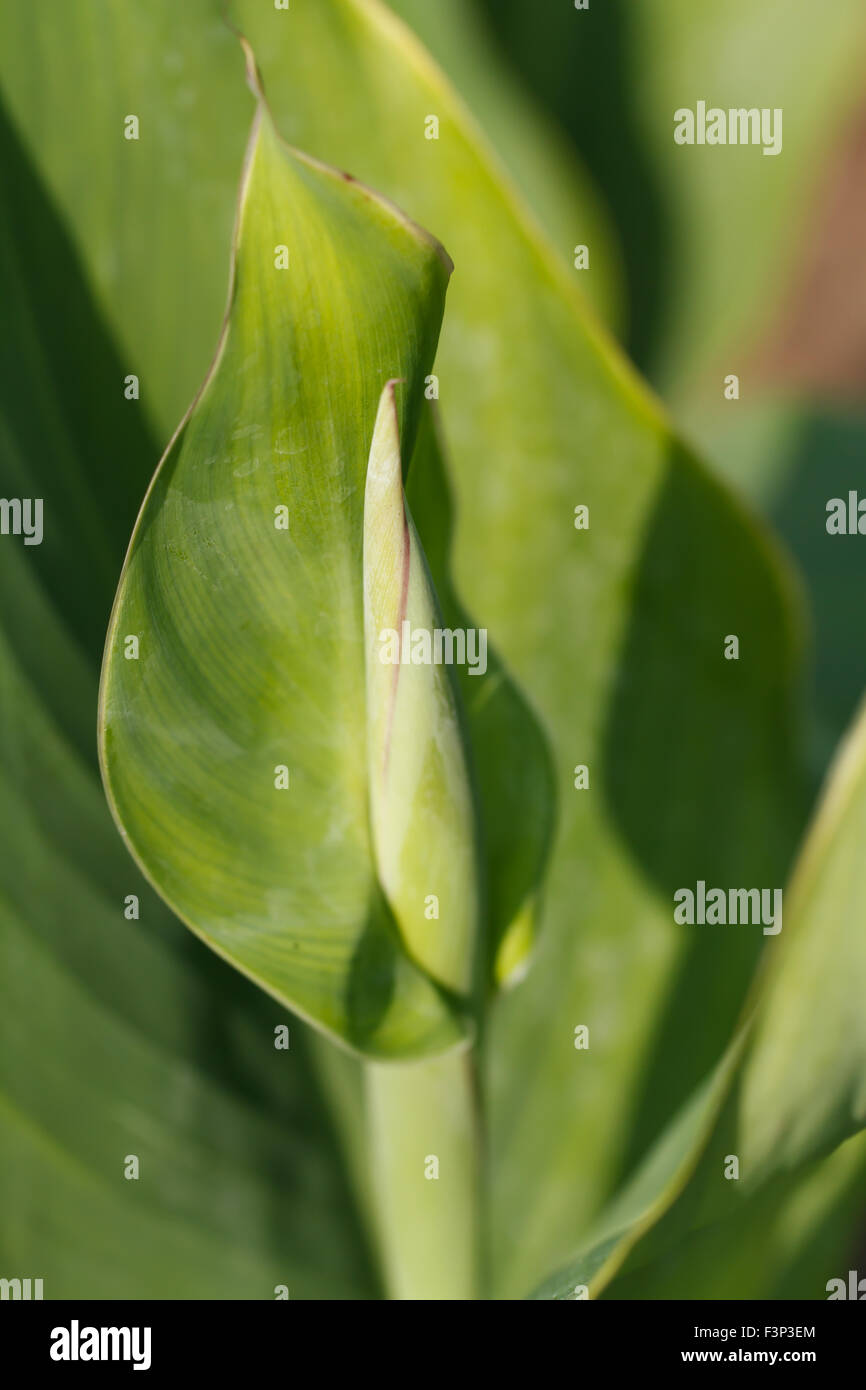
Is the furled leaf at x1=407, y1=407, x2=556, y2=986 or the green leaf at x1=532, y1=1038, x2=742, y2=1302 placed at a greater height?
the furled leaf at x1=407, y1=407, x2=556, y2=986

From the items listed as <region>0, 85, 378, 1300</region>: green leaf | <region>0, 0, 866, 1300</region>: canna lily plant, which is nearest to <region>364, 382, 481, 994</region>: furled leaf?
<region>0, 0, 866, 1300</region>: canna lily plant

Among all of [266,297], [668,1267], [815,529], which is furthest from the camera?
[815,529]

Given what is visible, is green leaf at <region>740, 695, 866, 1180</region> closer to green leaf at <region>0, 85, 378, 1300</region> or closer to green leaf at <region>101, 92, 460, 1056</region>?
green leaf at <region>101, 92, 460, 1056</region>

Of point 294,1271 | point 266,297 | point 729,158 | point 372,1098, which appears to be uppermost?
point 729,158

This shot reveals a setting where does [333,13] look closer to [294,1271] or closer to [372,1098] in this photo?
[372,1098]

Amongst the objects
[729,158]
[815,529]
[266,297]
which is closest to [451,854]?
[266,297]

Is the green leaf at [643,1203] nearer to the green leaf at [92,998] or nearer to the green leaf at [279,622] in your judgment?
the green leaf at [279,622]

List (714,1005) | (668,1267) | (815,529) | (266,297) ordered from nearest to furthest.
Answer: (266,297) → (668,1267) → (714,1005) → (815,529)

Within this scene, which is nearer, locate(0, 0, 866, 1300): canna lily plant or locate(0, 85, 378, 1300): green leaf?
locate(0, 0, 866, 1300): canna lily plant
